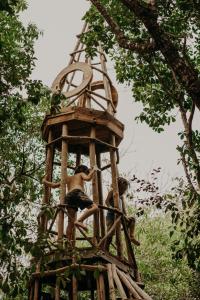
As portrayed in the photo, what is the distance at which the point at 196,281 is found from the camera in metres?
14.9

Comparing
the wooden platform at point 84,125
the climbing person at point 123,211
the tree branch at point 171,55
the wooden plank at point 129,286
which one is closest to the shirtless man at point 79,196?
the wooden platform at point 84,125

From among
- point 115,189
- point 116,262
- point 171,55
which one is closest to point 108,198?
point 115,189

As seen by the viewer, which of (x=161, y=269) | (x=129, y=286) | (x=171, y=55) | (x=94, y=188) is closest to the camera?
(x=171, y=55)

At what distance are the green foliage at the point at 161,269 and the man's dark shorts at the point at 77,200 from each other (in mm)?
8062

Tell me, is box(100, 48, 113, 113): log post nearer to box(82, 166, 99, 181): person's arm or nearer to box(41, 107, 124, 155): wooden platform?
box(41, 107, 124, 155): wooden platform

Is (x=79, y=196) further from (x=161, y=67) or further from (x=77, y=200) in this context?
(x=161, y=67)

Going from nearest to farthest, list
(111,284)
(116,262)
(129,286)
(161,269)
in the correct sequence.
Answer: (111,284) → (129,286) → (116,262) → (161,269)

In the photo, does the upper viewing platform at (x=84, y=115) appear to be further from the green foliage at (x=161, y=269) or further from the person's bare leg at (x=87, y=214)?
the green foliage at (x=161, y=269)

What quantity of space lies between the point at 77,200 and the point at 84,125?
185cm

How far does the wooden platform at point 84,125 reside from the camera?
8461 mm

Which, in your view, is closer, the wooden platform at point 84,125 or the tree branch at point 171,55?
the tree branch at point 171,55

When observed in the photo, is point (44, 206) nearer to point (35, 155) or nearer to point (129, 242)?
point (129, 242)

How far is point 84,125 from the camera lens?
→ 8789 mm

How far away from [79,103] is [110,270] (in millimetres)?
4560
